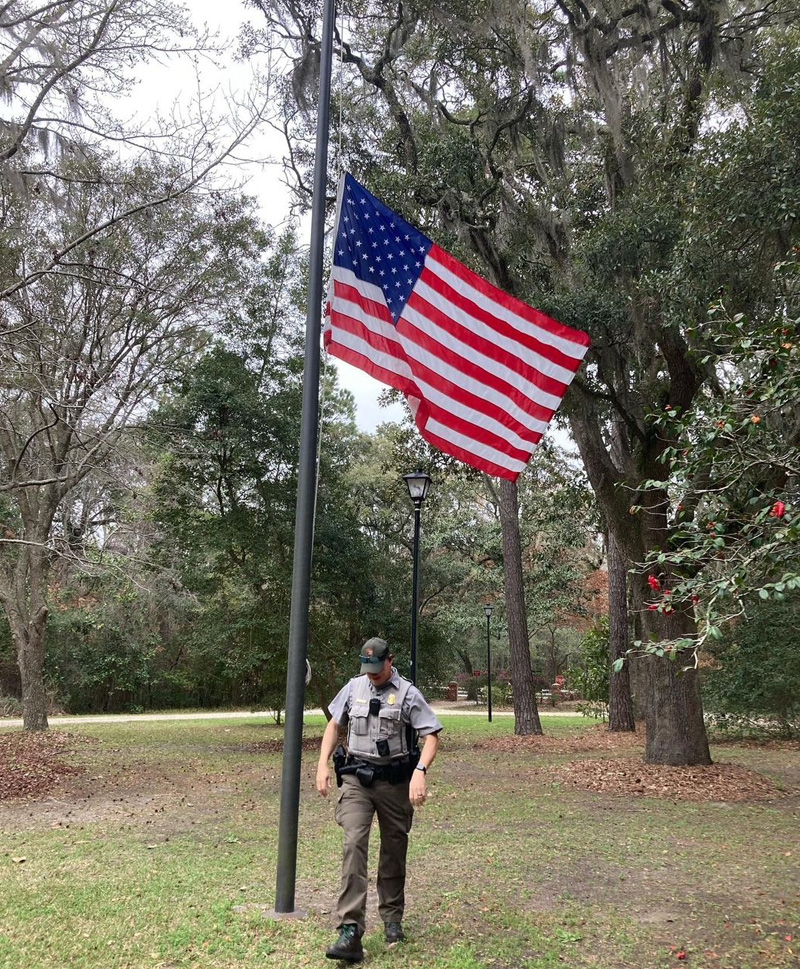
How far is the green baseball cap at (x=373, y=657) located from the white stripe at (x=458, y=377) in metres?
2.65

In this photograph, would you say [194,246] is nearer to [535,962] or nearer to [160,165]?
[160,165]

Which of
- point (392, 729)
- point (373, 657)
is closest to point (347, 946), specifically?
point (392, 729)

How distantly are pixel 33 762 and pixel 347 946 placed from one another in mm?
10103

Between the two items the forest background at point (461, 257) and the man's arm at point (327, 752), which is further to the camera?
the forest background at point (461, 257)

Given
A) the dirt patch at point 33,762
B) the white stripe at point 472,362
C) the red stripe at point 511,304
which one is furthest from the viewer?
the dirt patch at point 33,762

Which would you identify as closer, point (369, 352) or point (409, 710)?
point (409, 710)

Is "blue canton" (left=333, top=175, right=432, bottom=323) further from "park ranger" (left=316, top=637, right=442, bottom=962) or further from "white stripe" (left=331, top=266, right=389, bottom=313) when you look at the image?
"park ranger" (left=316, top=637, right=442, bottom=962)

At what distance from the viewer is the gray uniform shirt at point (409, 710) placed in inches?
189

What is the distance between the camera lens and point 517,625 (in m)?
18.2

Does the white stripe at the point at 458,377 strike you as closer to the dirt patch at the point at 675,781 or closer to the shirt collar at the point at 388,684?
the shirt collar at the point at 388,684

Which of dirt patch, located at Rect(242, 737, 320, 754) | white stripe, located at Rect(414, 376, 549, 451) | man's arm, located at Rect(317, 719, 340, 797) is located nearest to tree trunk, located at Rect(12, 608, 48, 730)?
dirt patch, located at Rect(242, 737, 320, 754)

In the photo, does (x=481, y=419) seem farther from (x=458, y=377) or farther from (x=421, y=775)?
(x=421, y=775)

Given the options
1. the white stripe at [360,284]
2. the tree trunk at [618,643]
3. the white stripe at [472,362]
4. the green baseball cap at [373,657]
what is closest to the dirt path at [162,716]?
the tree trunk at [618,643]

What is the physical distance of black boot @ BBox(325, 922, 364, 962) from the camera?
4281mm
